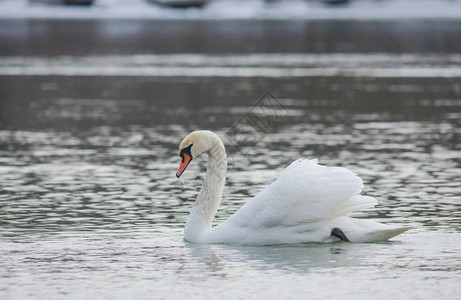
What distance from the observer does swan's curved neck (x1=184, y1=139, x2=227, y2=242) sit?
1296 cm

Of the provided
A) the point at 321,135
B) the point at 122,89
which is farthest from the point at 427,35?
the point at 321,135

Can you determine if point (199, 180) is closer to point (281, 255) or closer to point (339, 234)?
point (339, 234)

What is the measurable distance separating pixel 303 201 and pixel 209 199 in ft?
4.09

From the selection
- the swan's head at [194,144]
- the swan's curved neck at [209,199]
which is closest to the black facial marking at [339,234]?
the swan's curved neck at [209,199]

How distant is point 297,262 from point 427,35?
6482 cm

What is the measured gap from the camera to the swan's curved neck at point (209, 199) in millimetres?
12961

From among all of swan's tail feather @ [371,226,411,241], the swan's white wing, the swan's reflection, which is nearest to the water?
the swan's reflection

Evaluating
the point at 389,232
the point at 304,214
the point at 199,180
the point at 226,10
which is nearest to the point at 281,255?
the point at 304,214

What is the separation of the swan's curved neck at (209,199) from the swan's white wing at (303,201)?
1.66 ft

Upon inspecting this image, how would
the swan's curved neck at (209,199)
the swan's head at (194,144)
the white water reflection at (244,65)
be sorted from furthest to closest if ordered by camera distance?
the white water reflection at (244,65) → the swan's head at (194,144) → the swan's curved neck at (209,199)

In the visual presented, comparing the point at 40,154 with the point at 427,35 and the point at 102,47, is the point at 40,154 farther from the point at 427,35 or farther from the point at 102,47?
the point at 427,35

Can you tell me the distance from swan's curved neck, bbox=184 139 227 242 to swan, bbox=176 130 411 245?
29 millimetres

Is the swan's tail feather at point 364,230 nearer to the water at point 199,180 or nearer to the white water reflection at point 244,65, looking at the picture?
the water at point 199,180

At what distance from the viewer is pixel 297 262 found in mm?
11797
